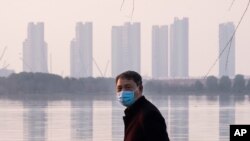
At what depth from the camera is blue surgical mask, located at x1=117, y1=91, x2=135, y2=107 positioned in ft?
12.3

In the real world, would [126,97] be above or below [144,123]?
above

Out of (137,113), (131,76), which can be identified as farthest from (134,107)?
(131,76)

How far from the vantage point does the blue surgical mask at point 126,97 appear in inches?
147

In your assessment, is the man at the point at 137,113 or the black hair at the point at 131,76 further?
the black hair at the point at 131,76

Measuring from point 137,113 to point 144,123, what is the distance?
7 centimetres

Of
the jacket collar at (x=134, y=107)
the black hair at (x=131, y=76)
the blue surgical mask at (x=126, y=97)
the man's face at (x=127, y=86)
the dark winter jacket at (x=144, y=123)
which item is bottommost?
the dark winter jacket at (x=144, y=123)

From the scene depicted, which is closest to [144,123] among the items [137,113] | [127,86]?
[137,113]

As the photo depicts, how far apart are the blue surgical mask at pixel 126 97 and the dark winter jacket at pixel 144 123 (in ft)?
0.08

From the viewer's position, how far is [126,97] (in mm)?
3746

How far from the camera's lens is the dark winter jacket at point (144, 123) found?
368 centimetres

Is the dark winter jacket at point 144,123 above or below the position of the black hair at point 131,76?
below

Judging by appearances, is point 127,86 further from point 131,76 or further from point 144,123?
point 144,123

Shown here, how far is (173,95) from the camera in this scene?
97.6 meters

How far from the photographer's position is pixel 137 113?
375 cm
